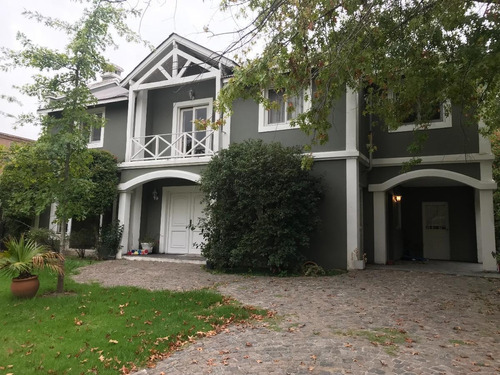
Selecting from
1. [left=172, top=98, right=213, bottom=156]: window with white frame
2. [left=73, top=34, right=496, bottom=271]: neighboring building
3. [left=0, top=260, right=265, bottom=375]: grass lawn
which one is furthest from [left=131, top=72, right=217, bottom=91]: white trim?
[left=0, top=260, right=265, bottom=375]: grass lawn

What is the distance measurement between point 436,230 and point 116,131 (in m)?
12.4

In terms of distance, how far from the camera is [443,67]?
20.7ft

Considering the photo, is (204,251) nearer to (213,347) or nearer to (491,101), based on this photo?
(213,347)

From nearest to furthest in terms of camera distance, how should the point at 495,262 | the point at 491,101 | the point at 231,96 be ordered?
the point at 231,96 < the point at 491,101 < the point at 495,262

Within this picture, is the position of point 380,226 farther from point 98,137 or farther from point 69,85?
point 98,137

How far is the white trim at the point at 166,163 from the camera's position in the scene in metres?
11.1

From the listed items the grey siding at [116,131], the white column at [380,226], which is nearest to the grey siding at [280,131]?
the white column at [380,226]

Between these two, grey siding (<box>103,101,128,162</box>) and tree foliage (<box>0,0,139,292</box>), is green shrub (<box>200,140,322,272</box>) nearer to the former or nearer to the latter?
tree foliage (<box>0,0,139,292</box>)

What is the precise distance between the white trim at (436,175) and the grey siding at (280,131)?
195 centimetres

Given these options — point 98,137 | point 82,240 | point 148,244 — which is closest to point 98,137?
point 98,137

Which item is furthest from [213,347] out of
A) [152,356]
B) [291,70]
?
[291,70]

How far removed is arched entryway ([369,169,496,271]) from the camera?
34.9ft

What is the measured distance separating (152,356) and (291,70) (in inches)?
215

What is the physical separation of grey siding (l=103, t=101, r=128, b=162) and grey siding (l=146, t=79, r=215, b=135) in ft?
3.17
